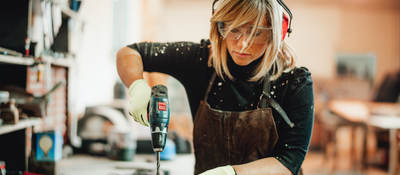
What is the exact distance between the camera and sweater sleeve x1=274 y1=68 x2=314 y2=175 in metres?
1.20

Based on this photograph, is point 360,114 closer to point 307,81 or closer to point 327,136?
point 327,136

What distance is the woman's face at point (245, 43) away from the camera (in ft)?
3.87

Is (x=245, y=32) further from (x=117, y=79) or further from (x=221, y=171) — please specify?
(x=117, y=79)

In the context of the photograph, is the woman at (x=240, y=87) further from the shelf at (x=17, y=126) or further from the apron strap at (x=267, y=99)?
the shelf at (x=17, y=126)

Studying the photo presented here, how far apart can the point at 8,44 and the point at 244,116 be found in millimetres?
1000

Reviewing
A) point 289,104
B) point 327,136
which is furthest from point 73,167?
point 327,136

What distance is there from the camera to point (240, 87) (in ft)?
4.52

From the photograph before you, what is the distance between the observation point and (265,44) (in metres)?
1.21

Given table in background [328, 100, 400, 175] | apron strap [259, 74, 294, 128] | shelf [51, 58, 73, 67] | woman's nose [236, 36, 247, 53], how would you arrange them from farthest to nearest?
table in background [328, 100, 400, 175] < shelf [51, 58, 73, 67] < apron strap [259, 74, 294, 128] < woman's nose [236, 36, 247, 53]

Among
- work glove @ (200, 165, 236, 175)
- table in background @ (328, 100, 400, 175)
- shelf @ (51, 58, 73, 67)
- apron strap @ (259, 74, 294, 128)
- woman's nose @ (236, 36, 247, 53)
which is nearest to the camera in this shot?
work glove @ (200, 165, 236, 175)

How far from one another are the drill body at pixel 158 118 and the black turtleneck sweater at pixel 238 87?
31 cm

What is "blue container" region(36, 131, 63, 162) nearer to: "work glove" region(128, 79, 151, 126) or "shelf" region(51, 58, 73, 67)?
"shelf" region(51, 58, 73, 67)

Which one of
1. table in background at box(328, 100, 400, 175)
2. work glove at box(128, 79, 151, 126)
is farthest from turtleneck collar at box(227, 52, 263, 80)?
table in background at box(328, 100, 400, 175)

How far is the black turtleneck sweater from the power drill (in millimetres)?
306
